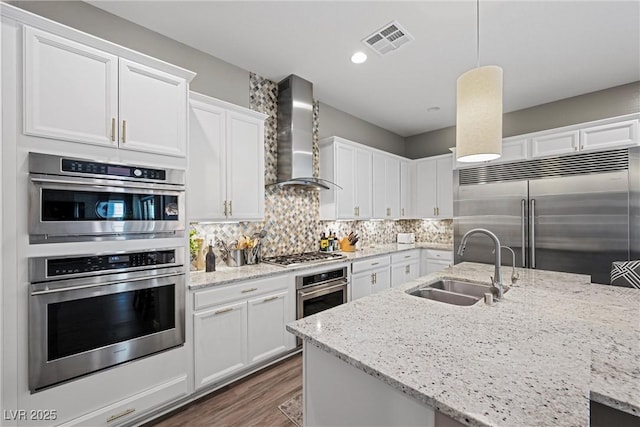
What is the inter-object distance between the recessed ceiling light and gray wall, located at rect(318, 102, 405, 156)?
3.70 feet

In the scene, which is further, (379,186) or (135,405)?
(379,186)

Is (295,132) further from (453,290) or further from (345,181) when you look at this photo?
(453,290)

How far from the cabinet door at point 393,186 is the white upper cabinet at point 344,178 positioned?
1.82ft

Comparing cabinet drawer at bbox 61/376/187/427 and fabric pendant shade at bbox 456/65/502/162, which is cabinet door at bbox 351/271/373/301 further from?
fabric pendant shade at bbox 456/65/502/162

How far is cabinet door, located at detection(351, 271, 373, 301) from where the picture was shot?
331cm

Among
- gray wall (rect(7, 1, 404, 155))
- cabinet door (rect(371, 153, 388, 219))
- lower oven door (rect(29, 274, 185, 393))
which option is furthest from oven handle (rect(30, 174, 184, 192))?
cabinet door (rect(371, 153, 388, 219))

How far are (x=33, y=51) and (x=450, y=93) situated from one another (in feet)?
12.8

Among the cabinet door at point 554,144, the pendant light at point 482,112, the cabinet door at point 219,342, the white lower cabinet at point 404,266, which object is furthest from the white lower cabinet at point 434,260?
the cabinet door at point 219,342

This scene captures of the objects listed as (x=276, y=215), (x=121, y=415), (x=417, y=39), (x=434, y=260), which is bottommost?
(x=121, y=415)

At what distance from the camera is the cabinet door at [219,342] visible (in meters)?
2.08

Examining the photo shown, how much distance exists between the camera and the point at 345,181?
3.82 m

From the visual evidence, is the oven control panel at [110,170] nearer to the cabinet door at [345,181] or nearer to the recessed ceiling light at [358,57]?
the recessed ceiling light at [358,57]

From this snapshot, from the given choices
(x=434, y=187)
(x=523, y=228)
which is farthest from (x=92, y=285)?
(x=434, y=187)

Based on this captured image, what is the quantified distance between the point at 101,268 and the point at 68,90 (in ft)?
3.42
